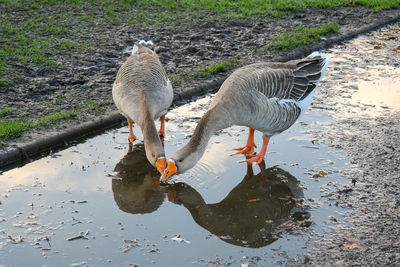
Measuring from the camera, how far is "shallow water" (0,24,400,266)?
4.87 metres

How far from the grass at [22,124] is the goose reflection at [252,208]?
7.15 feet

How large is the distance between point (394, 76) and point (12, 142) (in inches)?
270

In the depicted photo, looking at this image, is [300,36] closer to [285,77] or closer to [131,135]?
[285,77]

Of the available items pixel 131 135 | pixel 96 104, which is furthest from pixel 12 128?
pixel 131 135

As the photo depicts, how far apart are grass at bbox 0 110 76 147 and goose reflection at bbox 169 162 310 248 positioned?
2181mm

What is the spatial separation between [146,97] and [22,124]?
1.84 m

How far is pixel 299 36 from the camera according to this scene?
11031 mm

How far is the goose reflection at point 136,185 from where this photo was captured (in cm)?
571

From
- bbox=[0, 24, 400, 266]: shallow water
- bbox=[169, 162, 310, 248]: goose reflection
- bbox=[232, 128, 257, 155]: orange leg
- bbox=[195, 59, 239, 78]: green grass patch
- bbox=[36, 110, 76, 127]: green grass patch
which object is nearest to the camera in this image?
bbox=[0, 24, 400, 266]: shallow water

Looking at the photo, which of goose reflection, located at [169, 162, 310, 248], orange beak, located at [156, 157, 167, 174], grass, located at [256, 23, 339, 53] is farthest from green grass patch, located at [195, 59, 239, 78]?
orange beak, located at [156, 157, 167, 174]

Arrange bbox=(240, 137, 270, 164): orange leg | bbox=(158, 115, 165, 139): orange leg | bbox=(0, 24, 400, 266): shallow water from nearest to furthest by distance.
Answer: bbox=(0, 24, 400, 266): shallow water, bbox=(240, 137, 270, 164): orange leg, bbox=(158, 115, 165, 139): orange leg

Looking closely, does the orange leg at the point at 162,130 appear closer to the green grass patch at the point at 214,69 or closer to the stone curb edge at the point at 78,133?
the stone curb edge at the point at 78,133

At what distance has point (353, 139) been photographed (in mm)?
7109

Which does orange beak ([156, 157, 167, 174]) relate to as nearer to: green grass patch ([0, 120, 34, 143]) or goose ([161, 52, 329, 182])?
goose ([161, 52, 329, 182])
